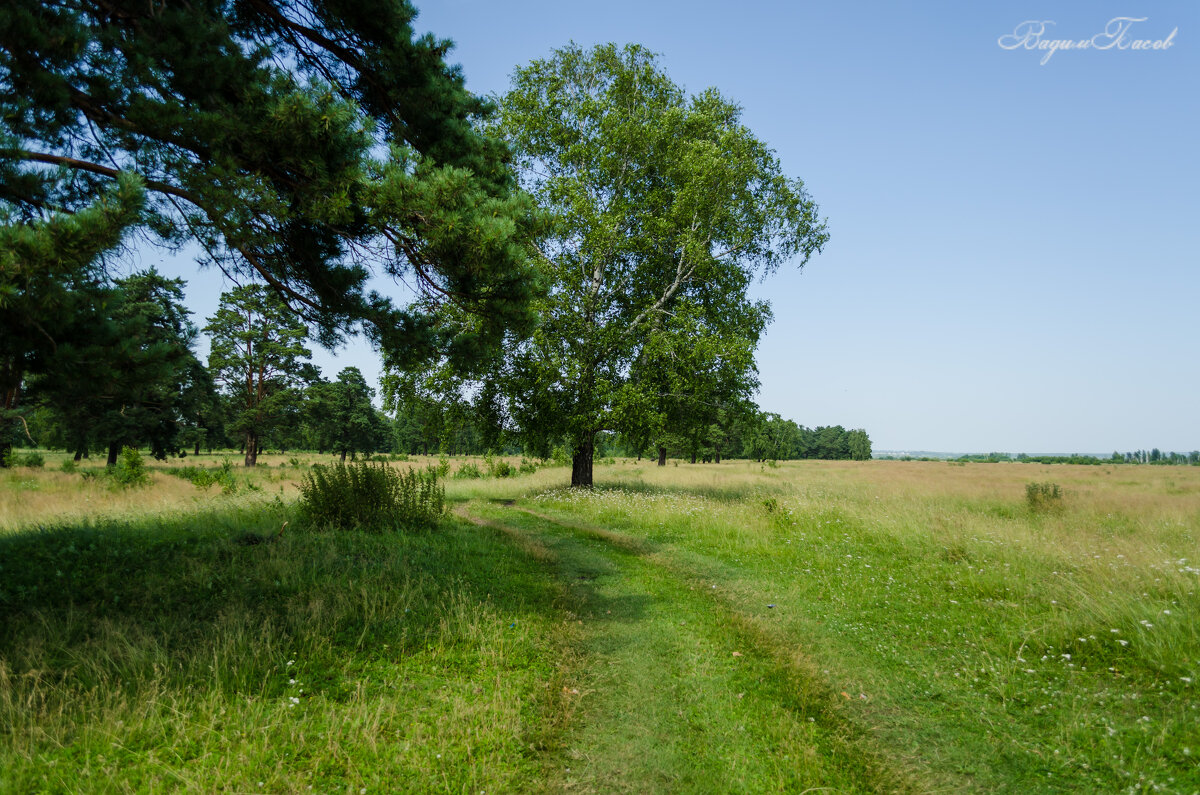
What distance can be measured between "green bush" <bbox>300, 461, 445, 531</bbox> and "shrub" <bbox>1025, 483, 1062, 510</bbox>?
62.1ft

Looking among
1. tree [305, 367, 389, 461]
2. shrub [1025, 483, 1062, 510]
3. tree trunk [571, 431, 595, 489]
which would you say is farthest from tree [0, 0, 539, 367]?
tree [305, 367, 389, 461]

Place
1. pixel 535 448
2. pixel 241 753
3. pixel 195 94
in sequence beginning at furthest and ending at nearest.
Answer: pixel 535 448 < pixel 195 94 < pixel 241 753

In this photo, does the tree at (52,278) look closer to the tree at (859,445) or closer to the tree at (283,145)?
the tree at (283,145)

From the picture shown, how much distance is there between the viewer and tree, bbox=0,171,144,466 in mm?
3547

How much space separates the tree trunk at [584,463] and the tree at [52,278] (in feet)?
53.4

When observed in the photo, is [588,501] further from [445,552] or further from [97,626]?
[97,626]

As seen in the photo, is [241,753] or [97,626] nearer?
[241,753]

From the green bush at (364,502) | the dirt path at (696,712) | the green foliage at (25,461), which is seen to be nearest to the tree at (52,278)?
the dirt path at (696,712)

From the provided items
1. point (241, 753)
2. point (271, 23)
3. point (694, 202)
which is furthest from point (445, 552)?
point (694, 202)

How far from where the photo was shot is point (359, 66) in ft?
24.3

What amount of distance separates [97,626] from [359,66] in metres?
7.72

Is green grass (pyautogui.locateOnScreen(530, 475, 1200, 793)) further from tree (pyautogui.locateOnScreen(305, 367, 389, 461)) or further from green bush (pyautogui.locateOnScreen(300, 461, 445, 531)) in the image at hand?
tree (pyautogui.locateOnScreen(305, 367, 389, 461))

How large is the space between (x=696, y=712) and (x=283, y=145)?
23.6 feet

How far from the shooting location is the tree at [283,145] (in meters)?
4.89
